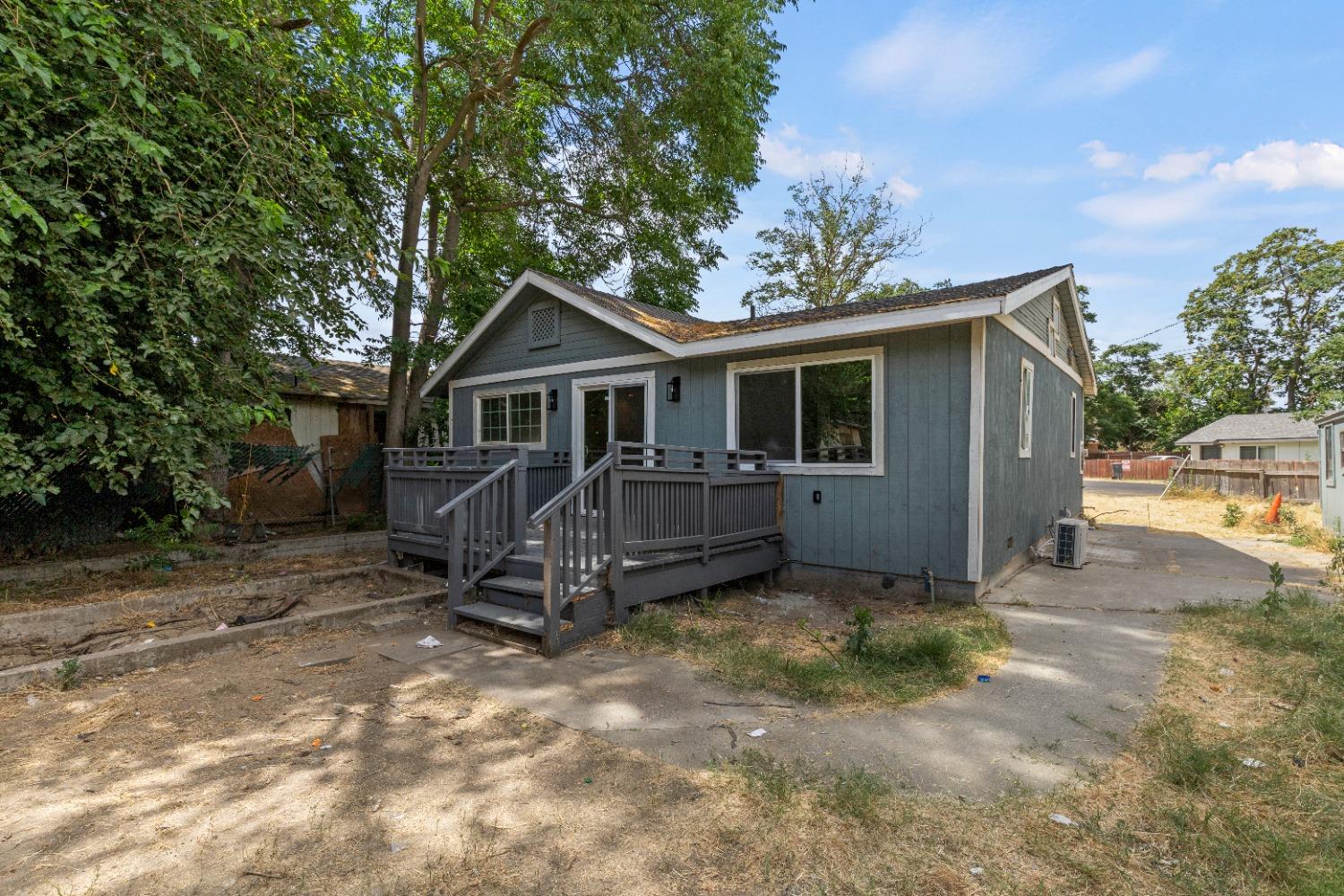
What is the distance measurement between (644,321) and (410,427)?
633 cm

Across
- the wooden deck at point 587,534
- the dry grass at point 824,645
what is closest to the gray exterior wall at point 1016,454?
the dry grass at point 824,645

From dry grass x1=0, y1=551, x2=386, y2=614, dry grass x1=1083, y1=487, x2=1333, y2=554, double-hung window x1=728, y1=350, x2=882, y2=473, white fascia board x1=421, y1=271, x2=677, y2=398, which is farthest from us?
dry grass x1=1083, y1=487, x2=1333, y2=554

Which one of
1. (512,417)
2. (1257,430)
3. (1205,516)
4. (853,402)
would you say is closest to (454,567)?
(853,402)

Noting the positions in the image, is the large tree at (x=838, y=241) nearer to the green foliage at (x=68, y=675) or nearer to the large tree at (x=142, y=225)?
the large tree at (x=142, y=225)

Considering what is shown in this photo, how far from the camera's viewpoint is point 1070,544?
294 inches

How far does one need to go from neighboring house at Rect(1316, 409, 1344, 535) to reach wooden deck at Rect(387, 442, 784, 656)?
11.6 m

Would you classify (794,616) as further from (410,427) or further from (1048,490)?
(410,427)

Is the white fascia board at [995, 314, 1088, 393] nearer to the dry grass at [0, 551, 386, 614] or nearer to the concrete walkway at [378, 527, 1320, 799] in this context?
the concrete walkway at [378, 527, 1320, 799]

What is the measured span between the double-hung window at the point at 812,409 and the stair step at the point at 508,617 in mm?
3247

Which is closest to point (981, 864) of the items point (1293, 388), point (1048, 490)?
point (1048, 490)

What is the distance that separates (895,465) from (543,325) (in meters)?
5.23

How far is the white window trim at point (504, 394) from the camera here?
28.1ft

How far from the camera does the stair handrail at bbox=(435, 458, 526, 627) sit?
4934 millimetres

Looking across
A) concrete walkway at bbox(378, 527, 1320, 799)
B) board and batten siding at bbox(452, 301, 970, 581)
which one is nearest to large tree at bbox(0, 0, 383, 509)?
concrete walkway at bbox(378, 527, 1320, 799)
